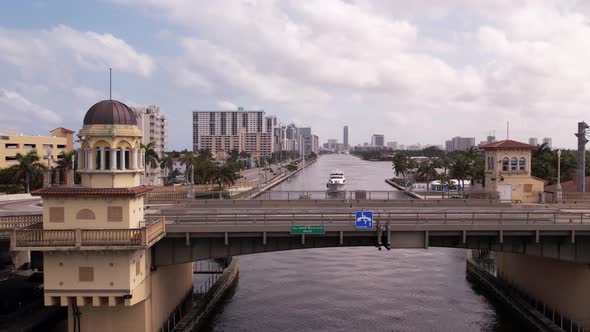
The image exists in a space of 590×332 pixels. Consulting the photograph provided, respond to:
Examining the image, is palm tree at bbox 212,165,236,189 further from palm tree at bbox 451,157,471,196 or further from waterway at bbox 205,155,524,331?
palm tree at bbox 451,157,471,196

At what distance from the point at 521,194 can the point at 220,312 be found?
3210 cm

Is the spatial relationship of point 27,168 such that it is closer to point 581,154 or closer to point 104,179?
point 104,179

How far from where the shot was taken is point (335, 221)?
35.7 meters

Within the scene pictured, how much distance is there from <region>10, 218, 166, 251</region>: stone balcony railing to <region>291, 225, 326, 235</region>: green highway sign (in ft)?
28.4

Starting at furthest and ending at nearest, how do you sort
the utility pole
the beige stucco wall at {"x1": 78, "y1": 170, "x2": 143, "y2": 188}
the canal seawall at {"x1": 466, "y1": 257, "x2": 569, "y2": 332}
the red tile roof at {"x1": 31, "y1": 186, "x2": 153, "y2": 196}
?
the utility pole
the canal seawall at {"x1": 466, "y1": 257, "x2": 569, "y2": 332}
the beige stucco wall at {"x1": 78, "y1": 170, "x2": 143, "y2": 188}
the red tile roof at {"x1": 31, "y1": 186, "x2": 153, "y2": 196}

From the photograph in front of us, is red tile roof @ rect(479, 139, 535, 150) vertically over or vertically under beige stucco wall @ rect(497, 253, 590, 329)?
over

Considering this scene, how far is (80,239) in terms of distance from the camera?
26.8 metres

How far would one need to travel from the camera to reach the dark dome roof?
2881 cm

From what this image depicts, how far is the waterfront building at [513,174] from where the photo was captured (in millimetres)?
52906

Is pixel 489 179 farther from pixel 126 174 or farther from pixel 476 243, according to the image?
pixel 126 174

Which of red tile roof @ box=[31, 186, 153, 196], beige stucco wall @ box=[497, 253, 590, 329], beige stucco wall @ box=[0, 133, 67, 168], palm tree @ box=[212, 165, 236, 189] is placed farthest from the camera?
beige stucco wall @ box=[0, 133, 67, 168]

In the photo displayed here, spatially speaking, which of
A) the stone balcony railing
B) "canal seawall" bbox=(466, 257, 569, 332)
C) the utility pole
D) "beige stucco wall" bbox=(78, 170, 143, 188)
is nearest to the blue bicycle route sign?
the stone balcony railing

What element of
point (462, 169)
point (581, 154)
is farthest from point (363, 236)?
point (462, 169)

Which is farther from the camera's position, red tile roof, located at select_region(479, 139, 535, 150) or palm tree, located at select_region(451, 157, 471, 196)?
palm tree, located at select_region(451, 157, 471, 196)
